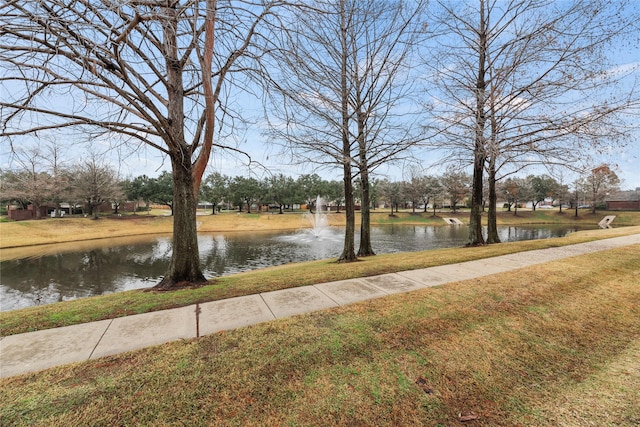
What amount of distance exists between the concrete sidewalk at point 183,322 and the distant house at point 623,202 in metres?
57.4

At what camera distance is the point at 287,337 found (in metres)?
2.65

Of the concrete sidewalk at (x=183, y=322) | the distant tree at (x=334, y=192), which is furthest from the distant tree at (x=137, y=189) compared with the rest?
the concrete sidewalk at (x=183, y=322)

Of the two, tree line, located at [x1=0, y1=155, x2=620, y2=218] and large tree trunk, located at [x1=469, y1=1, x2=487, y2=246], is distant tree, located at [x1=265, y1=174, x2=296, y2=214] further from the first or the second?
large tree trunk, located at [x1=469, y1=1, x2=487, y2=246]

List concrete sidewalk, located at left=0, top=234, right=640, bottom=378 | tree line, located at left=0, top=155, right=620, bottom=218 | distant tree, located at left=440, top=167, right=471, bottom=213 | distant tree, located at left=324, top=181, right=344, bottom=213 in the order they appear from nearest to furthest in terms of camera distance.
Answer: concrete sidewalk, located at left=0, top=234, right=640, bottom=378 < tree line, located at left=0, top=155, right=620, bottom=218 < distant tree, located at left=440, top=167, right=471, bottom=213 < distant tree, located at left=324, top=181, right=344, bottom=213

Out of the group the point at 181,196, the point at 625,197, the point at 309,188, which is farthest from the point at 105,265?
the point at 625,197

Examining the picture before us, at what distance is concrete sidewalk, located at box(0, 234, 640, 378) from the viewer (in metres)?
2.51

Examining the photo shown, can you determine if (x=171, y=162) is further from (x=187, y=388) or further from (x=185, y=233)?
(x=187, y=388)

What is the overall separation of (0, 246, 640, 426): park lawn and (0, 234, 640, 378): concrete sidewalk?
27cm

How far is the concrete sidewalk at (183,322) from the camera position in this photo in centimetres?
251

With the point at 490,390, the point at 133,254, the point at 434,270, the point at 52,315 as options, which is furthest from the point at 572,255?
the point at 133,254

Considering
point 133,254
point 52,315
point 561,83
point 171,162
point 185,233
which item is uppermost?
point 561,83

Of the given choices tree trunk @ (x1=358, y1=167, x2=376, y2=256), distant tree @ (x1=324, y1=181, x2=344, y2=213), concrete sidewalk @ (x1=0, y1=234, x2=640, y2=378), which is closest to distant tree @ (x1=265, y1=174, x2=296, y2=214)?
Result: distant tree @ (x1=324, y1=181, x2=344, y2=213)

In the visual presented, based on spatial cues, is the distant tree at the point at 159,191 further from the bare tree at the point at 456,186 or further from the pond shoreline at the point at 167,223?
the bare tree at the point at 456,186

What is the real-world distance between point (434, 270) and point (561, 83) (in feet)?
18.0
